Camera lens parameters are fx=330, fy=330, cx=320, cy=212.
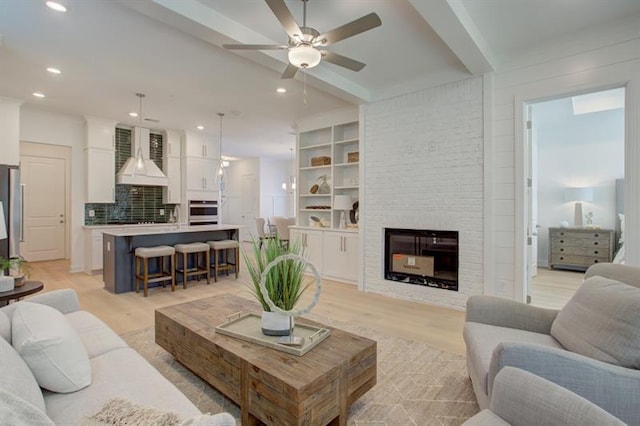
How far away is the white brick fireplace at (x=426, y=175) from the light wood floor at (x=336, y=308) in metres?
0.38

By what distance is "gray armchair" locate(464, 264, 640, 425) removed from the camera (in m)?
1.34

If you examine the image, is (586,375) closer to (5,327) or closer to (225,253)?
(5,327)

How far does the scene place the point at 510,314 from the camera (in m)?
2.18

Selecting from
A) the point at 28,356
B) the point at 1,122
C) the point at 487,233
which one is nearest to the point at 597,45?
the point at 487,233

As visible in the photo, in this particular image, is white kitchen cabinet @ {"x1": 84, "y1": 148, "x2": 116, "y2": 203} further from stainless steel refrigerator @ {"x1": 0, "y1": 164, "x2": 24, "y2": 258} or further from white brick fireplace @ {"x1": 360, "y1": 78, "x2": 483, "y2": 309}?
white brick fireplace @ {"x1": 360, "y1": 78, "x2": 483, "y2": 309}

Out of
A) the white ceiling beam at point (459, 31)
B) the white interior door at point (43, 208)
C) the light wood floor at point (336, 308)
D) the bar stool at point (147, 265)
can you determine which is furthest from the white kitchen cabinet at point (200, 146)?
the white ceiling beam at point (459, 31)

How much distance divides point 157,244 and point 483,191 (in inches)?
185

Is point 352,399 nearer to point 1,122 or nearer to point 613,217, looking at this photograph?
point 1,122

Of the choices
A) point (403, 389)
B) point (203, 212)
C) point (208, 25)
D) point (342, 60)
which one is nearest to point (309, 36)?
point (342, 60)

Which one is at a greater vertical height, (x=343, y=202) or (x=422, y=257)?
(x=343, y=202)

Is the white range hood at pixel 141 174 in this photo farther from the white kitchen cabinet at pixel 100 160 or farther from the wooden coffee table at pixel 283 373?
the wooden coffee table at pixel 283 373

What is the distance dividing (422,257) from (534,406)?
3.29 metres

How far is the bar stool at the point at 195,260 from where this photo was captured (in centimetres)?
497

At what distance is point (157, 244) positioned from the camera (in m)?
5.17
